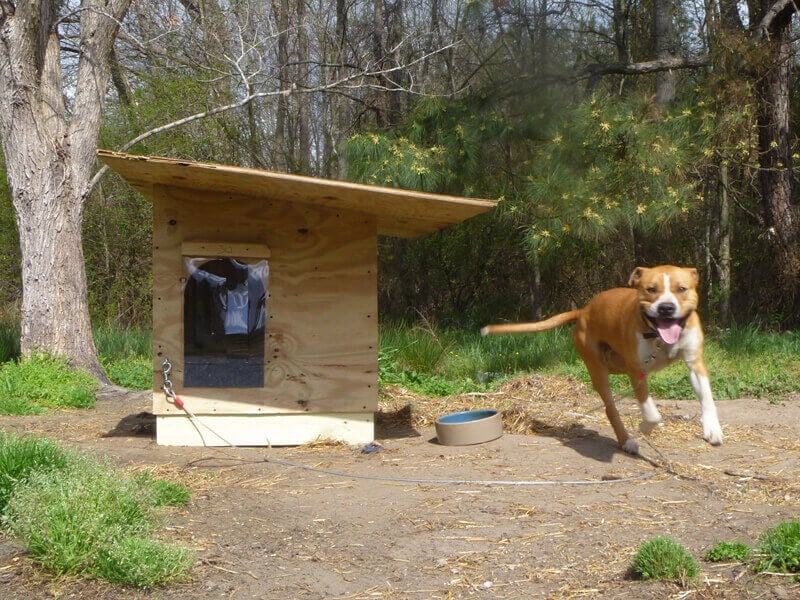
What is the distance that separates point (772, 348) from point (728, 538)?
269 inches

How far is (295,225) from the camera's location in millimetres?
6844

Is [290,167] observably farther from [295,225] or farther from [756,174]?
[295,225]

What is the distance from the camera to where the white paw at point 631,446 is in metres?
6.18

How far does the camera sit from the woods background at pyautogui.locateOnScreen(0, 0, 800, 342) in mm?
10266

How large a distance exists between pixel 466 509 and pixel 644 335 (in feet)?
5.22

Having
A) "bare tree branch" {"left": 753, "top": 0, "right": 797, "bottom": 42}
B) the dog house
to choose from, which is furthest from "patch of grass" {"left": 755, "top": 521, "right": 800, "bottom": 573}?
"bare tree branch" {"left": 753, "top": 0, "right": 797, "bottom": 42}

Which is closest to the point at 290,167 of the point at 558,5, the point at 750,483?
the point at 558,5

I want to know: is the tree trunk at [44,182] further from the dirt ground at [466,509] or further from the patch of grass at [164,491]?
the patch of grass at [164,491]

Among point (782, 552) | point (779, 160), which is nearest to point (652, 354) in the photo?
point (782, 552)

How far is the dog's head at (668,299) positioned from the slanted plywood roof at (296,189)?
1435 millimetres

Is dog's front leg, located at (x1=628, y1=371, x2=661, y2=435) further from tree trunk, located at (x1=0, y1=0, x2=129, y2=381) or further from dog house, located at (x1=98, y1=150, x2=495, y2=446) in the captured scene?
tree trunk, located at (x1=0, y1=0, x2=129, y2=381)

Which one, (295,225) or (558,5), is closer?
(295,225)

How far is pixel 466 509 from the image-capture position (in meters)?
4.89

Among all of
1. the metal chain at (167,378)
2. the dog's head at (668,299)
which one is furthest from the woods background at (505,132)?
the dog's head at (668,299)
